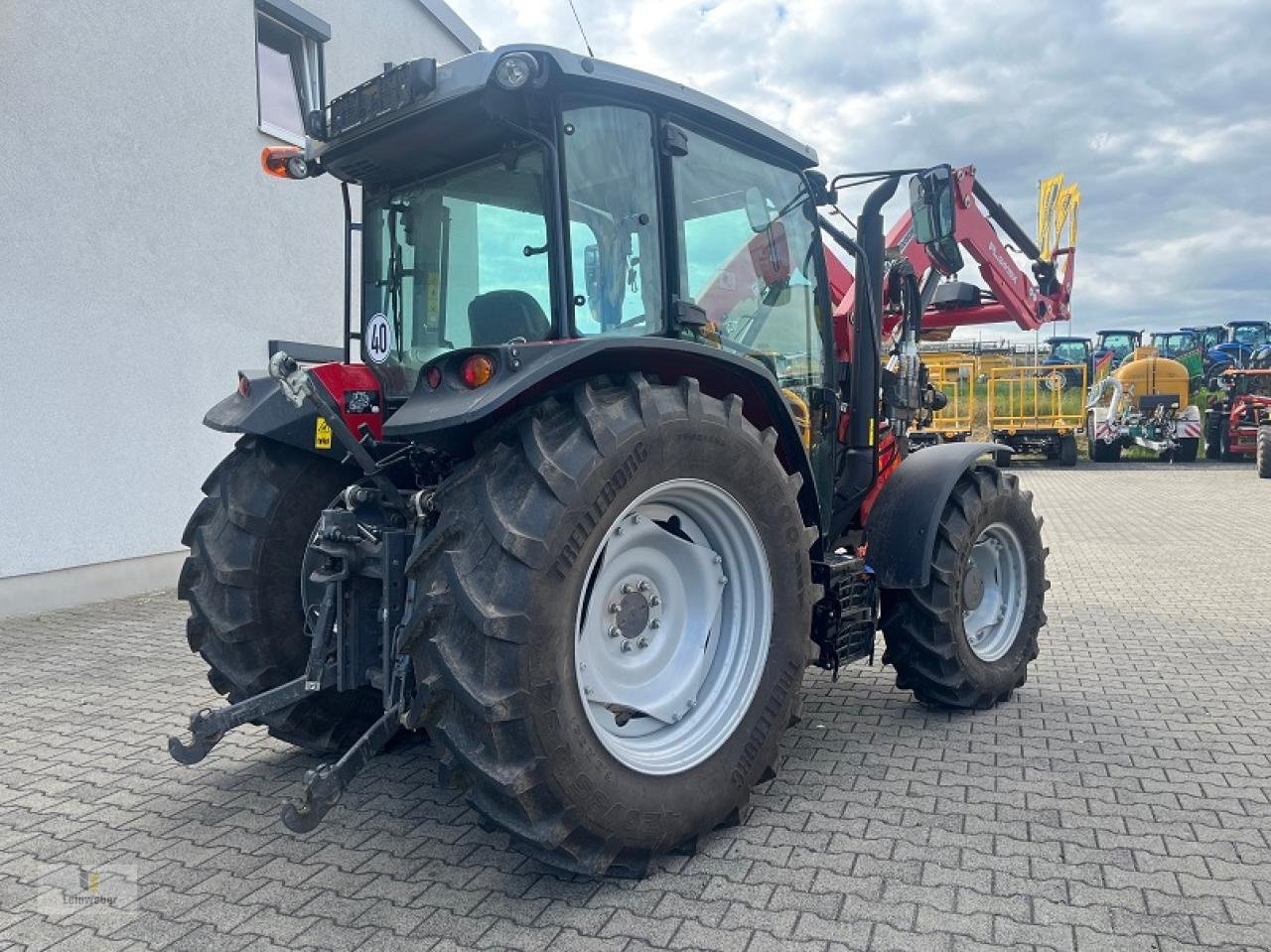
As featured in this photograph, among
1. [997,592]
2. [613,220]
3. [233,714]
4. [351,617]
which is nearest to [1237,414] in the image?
[997,592]

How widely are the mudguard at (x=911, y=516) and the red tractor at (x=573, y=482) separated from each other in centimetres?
1

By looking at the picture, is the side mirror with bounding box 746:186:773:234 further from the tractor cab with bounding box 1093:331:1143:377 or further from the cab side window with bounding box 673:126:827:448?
the tractor cab with bounding box 1093:331:1143:377

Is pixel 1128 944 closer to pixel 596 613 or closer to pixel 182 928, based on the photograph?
pixel 596 613

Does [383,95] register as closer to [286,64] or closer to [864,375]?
[864,375]

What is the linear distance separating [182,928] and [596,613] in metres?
1.37

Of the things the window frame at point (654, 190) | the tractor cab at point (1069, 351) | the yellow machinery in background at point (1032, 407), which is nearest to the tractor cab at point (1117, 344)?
the tractor cab at point (1069, 351)

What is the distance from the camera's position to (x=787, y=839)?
301 cm

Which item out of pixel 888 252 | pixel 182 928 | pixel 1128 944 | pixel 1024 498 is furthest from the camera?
pixel 888 252

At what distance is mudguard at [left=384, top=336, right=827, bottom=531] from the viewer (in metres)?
2.51

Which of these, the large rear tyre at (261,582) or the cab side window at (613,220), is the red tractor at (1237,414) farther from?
the large rear tyre at (261,582)

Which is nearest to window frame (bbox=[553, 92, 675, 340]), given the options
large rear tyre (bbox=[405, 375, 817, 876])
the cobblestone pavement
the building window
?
large rear tyre (bbox=[405, 375, 817, 876])

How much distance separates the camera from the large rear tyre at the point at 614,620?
2.47 metres

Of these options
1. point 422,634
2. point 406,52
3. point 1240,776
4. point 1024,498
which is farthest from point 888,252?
point 406,52

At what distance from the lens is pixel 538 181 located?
9.95 feet
